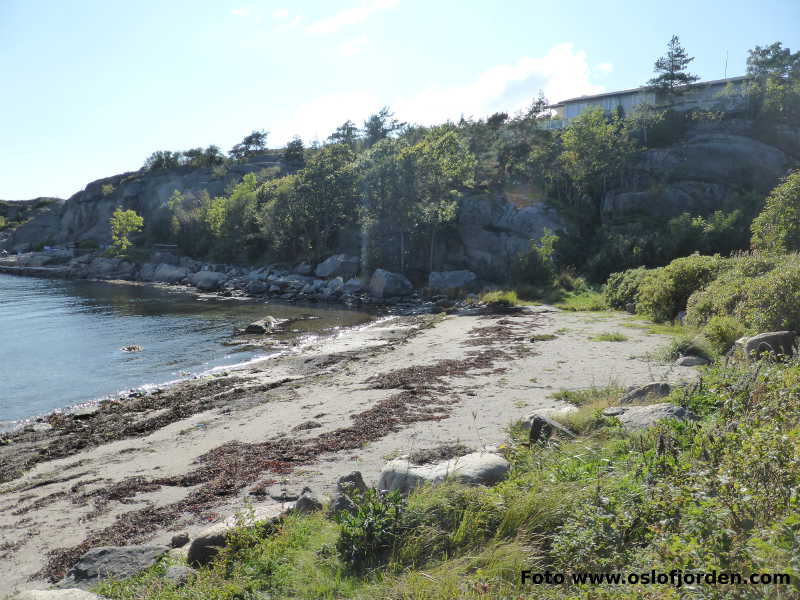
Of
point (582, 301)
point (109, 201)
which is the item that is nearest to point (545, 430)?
point (582, 301)

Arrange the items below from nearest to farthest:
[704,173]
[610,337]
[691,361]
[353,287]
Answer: [691,361] < [610,337] < [353,287] < [704,173]

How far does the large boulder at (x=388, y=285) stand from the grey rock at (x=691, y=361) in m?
33.9

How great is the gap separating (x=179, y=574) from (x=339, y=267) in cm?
5033

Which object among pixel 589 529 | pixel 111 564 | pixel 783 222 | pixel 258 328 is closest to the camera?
pixel 589 529

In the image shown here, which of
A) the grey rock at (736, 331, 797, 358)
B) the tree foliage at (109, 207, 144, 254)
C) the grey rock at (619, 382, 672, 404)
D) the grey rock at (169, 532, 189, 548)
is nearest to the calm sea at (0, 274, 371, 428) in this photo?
the grey rock at (169, 532, 189, 548)

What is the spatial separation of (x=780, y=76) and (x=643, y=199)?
33694 mm

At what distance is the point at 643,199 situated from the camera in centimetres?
5388

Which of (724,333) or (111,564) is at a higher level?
(724,333)

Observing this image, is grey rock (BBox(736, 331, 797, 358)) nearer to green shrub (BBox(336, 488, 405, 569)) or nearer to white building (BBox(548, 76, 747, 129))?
green shrub (BBox(336, 488, 405, 569))

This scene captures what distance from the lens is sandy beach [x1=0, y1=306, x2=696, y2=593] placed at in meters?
9.72

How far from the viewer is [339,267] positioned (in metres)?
56.2

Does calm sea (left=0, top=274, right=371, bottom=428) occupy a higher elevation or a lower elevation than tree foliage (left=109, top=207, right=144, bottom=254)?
lower

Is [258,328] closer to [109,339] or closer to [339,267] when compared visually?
[109,339]

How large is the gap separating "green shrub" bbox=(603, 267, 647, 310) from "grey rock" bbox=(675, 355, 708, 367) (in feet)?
51.5
